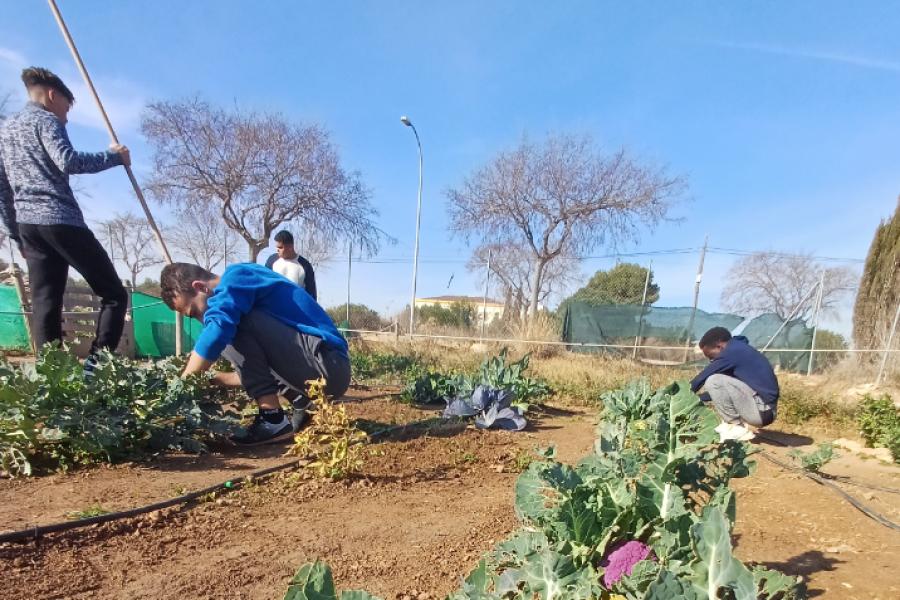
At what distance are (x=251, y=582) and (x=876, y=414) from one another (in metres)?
4.98

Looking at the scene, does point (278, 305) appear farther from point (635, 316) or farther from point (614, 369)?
point (635, 316)

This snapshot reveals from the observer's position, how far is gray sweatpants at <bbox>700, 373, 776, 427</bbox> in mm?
3891

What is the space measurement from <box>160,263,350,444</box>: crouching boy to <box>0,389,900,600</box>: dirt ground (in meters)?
0.37

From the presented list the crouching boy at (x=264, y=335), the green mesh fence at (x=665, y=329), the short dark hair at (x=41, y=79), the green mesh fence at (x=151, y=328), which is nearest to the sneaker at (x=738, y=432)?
the crouching boy at (x=264, y=335)

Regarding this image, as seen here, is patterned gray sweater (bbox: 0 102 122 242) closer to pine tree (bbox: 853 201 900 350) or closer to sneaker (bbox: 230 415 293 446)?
sneaker (bbox: 230 415 293 446)

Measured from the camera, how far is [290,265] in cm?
484

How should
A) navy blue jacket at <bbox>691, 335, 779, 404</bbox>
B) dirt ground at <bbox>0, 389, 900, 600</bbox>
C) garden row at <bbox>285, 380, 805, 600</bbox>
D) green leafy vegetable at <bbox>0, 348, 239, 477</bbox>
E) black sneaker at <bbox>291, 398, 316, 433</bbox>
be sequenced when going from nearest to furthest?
garden row at <bbox>285, 380, 805, 600</bbox>, dirt ground at <bbox>0, 389, 900, 600</bbox>, green leafy vegetable at <bbox>0, 348, 239, 477</bbox>, black sneaker at <bbox>291, 398, 316, 433</bbox>, navy blue jacket at <bbox>691, 335, 779, 404</bbox>

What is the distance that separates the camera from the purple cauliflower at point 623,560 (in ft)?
3.97

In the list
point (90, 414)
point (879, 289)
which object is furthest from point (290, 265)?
point (879, 289)

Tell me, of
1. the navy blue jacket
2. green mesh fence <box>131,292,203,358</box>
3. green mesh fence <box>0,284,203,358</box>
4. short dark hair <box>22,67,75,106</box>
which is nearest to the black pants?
short dark hair <box>22,67,75,106</box>

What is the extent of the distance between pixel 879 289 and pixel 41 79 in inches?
509

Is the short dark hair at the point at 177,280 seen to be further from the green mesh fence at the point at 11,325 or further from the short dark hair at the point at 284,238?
the green mesh fence at the point at 11,325

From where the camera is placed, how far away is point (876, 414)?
4.20 metres

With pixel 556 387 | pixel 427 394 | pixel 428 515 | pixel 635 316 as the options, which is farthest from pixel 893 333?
pixel 428 515
